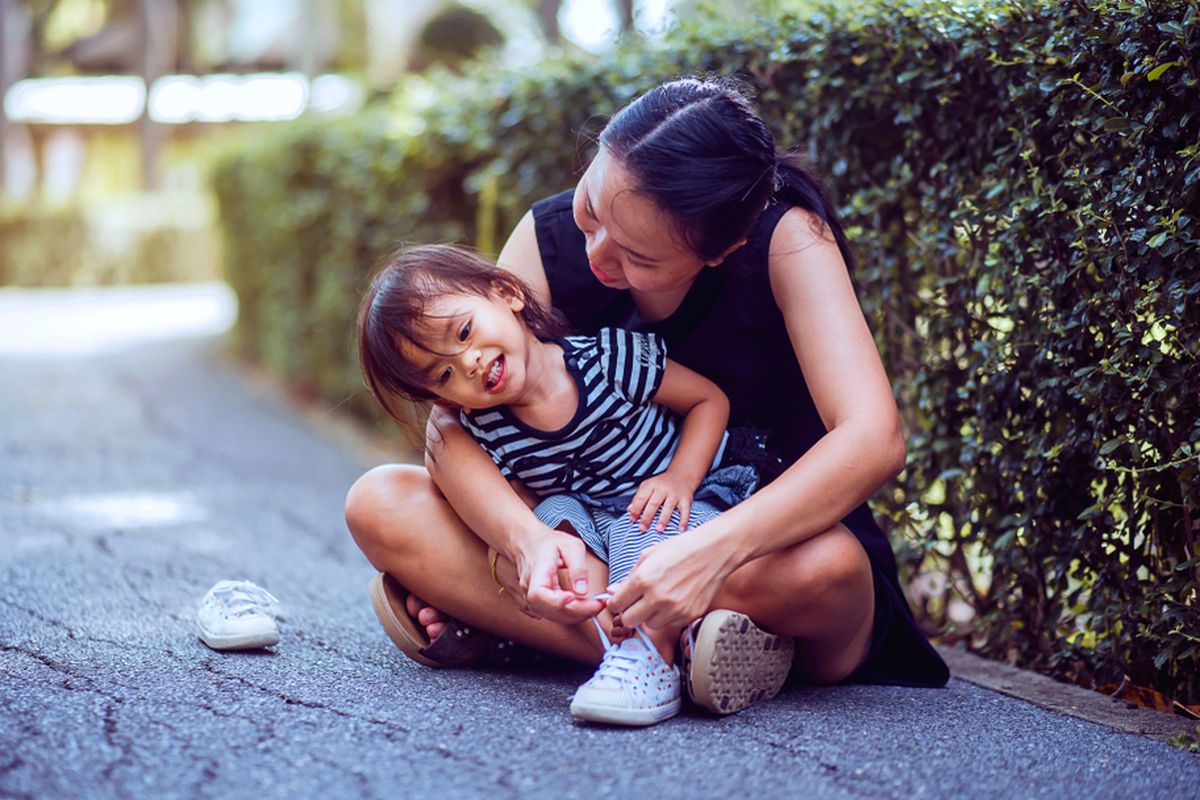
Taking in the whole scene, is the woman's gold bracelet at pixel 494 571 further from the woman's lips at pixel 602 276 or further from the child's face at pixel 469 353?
the woman's lips at pixel 602 276

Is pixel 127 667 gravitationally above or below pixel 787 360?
below

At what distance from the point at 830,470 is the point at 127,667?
4.72 ft

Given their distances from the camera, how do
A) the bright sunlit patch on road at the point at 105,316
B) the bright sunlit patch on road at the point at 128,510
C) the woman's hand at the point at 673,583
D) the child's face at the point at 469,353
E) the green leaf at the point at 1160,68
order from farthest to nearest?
the bright sunlit patch on road at the point at 105,316, the bright sunlit patch on road at the point at 128,510, the child's face at the point at 469,353, the green leaf at the point at 1160,68, the woman's hand at the point at 673,583

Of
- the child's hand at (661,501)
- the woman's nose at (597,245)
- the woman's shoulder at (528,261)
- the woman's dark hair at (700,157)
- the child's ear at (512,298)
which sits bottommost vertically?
the child's hand at (661,501)

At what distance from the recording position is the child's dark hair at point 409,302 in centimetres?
230

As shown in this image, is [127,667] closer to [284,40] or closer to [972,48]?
[972,48]

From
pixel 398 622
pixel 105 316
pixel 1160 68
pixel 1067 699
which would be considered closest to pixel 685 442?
pixel 398 622

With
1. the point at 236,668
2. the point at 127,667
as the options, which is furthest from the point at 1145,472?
the point at 127,667

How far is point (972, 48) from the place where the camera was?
2615 millimetres

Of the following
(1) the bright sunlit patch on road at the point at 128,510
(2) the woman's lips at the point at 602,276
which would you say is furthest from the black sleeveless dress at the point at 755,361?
(1) the bright sunlit patch on road at the point at 128,510

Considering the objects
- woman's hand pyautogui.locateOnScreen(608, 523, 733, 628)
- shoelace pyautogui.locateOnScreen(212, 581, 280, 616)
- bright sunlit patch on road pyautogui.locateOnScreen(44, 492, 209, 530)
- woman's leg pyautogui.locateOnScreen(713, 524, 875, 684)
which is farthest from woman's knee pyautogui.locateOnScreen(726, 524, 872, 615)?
bright sunlit patch on road pyautogui.locateOnScreen(44, 492, 209, 530)

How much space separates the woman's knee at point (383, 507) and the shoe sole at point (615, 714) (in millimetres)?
558

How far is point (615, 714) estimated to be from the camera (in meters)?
2.11

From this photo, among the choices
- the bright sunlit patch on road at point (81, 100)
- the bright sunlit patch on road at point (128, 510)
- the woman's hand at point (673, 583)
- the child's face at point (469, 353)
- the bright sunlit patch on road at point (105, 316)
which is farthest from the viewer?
the bright sunlit patch on road at point (81, 100)
